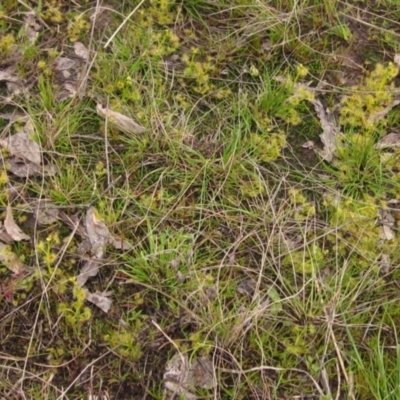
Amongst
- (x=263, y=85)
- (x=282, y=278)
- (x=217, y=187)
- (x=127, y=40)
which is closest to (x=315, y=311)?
(x=282, y=278)

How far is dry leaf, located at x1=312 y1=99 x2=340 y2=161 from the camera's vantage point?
2.81m

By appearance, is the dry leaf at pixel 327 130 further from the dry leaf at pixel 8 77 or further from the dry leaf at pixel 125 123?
the dry leaf at pixel 8 77

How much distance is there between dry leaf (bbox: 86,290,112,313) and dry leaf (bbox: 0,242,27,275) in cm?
28

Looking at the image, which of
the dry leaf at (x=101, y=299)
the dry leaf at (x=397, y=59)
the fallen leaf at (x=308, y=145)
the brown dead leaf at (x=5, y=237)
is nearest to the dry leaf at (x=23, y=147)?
the brown dead leaf at (x=5, y=237)

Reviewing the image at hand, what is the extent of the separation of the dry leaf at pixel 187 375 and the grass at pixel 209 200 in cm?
2

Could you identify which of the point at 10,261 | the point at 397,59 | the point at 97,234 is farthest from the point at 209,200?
the point at 397,59

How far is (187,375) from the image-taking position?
2.35m

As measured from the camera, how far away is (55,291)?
2449 mm

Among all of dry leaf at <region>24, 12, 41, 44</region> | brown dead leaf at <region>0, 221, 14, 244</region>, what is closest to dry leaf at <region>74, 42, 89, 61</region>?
dry leaf at <region>24, 12, 41, 44</region>

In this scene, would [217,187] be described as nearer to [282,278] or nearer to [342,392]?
[282,278]

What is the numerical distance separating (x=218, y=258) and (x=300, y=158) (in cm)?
61

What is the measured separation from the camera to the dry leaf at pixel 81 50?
117 inches

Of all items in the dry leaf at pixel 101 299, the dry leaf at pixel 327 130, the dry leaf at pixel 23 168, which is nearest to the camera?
the dry leaf at pixel 101 299

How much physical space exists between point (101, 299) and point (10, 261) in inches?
15.0
